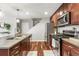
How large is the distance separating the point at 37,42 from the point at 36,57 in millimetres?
420

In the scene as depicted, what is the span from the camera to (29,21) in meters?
3.18

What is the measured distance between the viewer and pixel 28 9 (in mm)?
3068

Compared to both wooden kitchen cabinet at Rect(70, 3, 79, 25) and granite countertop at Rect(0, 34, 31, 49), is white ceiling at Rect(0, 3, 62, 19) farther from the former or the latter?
wooden kitchen cabinet at Rect(70, 3, 79, 25)

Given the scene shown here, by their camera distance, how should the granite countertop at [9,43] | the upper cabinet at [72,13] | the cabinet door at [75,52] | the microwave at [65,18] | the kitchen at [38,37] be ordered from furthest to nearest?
the microwave at [65,18]
the upper cabinet at [72,13]
the kitchen at [38,37]
the cabinet door at [75,52]
the granite countertop at [9,43]

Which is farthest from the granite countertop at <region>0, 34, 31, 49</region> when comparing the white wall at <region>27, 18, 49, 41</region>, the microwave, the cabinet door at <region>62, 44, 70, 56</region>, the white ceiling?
the microwave

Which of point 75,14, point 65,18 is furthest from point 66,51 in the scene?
point 65,18

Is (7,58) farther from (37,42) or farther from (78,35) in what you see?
(78,35)

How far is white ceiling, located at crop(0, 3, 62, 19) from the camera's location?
2908mm

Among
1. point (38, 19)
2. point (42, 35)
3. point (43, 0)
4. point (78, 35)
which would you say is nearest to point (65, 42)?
point (78, 35)

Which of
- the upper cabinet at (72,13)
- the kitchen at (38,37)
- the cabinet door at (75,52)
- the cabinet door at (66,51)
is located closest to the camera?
the cabinet door at (75,52)

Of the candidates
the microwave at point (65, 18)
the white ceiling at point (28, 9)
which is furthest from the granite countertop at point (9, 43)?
the microwave at point (65, 18)

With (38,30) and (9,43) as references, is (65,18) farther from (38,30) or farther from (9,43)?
(9,43)

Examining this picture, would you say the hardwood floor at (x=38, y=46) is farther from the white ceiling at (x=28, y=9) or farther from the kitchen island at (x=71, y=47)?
the white ceiling at (x=28, y=9)

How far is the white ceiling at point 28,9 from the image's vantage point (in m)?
2.91
